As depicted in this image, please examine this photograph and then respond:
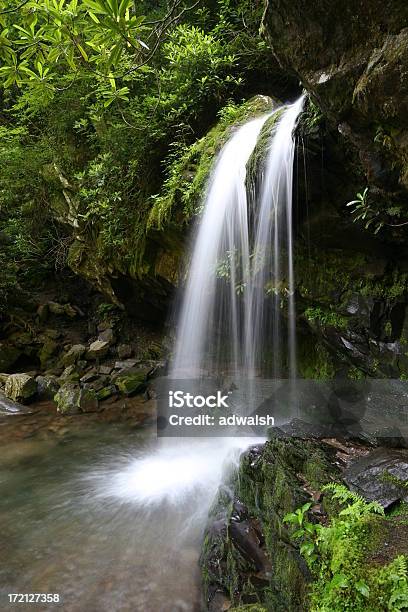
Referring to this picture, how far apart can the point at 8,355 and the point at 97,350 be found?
3031 mm

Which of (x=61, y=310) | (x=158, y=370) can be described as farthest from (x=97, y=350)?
(x=61, y=310)

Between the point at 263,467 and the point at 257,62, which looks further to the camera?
the point at 257,62

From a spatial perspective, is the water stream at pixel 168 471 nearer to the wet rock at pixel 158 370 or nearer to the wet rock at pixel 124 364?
the wet rock at pixel 158 370

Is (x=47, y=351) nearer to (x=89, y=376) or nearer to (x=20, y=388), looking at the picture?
(x=20, y=388)

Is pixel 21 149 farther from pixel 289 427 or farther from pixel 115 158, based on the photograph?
pixel 289 427

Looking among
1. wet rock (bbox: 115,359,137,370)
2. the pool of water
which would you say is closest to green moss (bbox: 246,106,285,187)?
the pool of water

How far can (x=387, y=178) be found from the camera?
11.0 feet

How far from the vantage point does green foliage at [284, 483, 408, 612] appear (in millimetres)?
2139

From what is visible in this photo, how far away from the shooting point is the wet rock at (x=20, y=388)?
31.4ft

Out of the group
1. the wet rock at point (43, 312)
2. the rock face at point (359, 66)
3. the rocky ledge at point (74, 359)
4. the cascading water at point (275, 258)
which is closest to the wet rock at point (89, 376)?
the rocky ledge at point (74, 359)

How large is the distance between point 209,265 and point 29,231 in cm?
868

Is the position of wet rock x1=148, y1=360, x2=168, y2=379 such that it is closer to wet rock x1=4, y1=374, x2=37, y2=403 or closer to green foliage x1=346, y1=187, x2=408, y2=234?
wet rock x1=4, y1=374, x2=37, y2=403

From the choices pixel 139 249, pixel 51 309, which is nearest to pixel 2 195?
pixel 51 309

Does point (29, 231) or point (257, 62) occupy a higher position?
point (257, 62)
